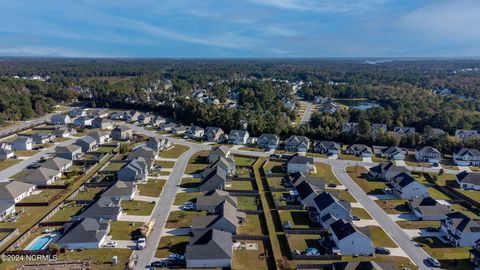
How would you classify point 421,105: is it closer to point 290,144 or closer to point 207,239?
point 290,144

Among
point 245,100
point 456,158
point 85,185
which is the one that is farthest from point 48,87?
point 456,158

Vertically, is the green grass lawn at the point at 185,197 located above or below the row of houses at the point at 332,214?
below

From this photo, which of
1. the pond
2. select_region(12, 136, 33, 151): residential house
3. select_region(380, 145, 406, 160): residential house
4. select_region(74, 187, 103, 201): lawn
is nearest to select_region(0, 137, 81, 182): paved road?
select_region(12, 136, 33, 151): residential house

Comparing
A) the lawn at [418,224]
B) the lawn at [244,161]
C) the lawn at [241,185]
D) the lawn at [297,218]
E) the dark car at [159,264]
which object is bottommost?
the lawn at [244,161]

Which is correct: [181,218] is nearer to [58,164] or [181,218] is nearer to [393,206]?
[393,206]

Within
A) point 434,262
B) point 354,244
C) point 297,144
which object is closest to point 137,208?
point 354,244

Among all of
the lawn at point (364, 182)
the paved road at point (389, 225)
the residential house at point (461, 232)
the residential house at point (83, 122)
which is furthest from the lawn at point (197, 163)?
the residential house at point (83, 122)

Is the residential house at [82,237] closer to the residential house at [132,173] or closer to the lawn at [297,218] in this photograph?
the residential house at [132,173]
